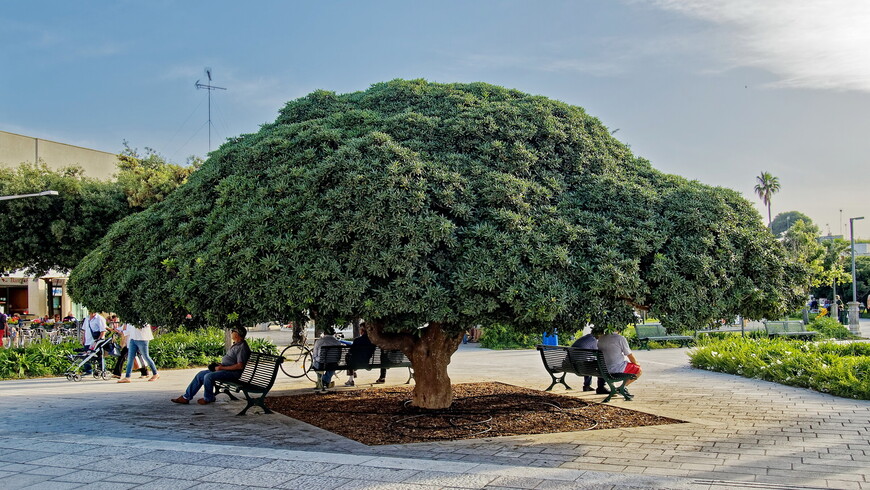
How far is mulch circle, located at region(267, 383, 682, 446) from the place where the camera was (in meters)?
7.97

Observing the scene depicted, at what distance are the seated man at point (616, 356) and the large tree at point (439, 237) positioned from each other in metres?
2.30

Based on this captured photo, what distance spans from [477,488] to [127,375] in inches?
423

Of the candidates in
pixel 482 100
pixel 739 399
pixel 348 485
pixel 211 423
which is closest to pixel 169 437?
pixel 211 423

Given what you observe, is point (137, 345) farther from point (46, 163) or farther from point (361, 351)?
point (46, 163)

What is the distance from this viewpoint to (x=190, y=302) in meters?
7.50

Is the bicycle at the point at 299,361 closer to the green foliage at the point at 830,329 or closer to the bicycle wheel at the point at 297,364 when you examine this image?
the bicycle wheel at the point at 297,364

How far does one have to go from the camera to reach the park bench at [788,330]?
2100cm

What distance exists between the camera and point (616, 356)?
387 inches

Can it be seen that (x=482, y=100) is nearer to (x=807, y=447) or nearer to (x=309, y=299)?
(x=309, y=299)

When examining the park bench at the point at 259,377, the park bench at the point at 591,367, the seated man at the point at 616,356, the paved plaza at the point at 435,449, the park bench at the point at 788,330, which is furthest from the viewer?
the park bench at the point at 788,330

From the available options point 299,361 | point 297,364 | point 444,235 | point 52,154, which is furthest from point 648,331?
point 52,154

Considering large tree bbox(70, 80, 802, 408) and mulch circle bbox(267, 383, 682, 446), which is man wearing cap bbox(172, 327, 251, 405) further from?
large tree bbox(70, 80, 802, 408)

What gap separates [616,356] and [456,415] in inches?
103

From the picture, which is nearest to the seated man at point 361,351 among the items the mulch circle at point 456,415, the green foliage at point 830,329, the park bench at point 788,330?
the mulch circle at point 456,415
